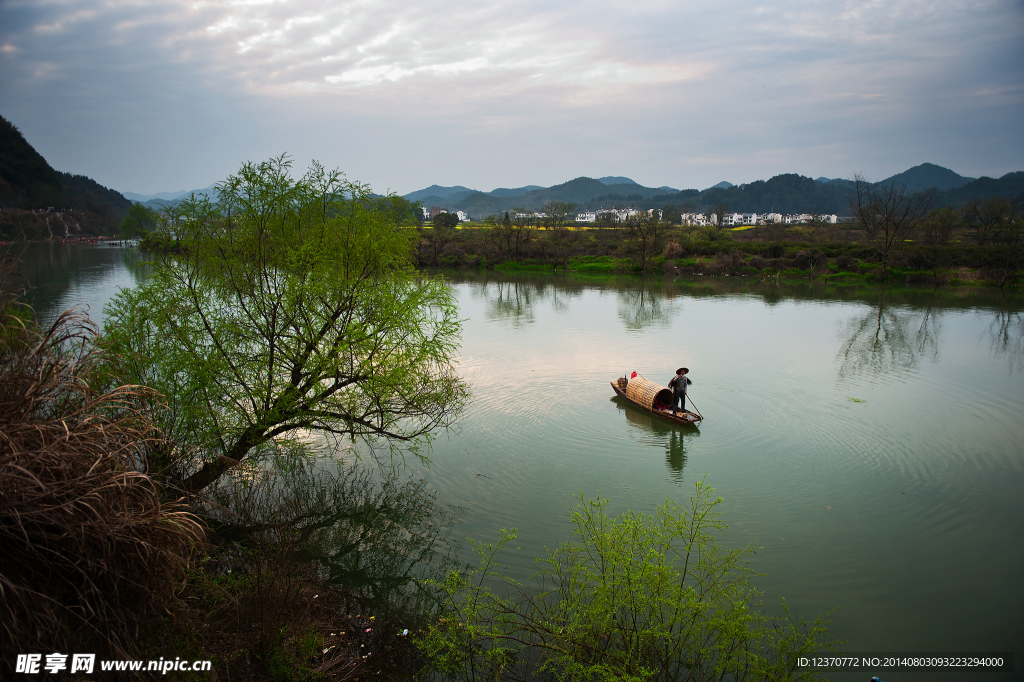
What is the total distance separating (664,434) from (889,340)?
19196 millimetres

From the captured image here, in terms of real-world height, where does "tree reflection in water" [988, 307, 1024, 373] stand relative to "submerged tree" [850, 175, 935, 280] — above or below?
below

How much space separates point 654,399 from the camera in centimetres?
1644

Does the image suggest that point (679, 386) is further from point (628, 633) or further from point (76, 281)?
point (76, 281)

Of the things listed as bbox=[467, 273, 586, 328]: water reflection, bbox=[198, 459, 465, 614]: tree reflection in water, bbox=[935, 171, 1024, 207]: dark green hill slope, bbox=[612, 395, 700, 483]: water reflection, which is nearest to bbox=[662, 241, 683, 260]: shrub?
bbox=[467, 273, 586, 328]: water reflection

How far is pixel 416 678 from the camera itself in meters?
7.09

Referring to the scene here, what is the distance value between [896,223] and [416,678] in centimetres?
6417

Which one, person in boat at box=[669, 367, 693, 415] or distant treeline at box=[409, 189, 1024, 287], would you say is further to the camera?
distant treeline at box=[409, 189, 1024, 287]

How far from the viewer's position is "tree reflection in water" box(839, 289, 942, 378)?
74.4ft

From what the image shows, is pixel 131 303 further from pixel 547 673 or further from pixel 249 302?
pixel 547 673

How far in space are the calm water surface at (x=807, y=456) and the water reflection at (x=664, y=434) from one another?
7 centimetres

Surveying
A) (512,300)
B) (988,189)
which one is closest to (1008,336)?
(512,300)

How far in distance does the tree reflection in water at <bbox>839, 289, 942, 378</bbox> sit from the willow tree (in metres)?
18.3

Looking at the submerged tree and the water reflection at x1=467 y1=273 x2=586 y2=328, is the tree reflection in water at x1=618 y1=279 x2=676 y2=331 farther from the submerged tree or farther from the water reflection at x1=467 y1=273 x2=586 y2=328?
the submerged tree

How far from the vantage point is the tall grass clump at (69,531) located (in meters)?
4.23
